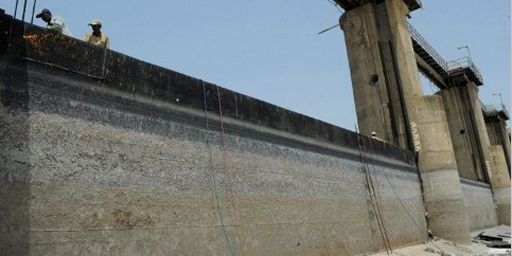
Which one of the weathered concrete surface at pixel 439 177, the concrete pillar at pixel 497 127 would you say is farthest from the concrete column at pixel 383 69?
the concrete pillar at pixel 497 127

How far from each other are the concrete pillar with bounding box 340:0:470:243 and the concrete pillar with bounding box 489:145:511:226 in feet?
46.8

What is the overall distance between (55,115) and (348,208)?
7.72m

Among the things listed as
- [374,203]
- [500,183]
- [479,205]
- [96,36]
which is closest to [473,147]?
[500,183]

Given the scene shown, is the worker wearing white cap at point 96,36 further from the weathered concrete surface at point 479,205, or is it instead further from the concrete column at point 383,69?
the weathered concrete surface at point 479,205

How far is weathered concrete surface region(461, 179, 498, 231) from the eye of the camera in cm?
2332

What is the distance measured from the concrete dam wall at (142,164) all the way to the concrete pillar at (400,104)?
7.43 m

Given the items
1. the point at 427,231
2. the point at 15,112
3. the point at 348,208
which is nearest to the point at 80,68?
the point at 15,112

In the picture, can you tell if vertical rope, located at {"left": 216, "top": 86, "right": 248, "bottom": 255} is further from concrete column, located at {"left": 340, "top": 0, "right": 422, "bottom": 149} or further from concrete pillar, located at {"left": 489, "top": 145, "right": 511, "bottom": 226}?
concrete pillar, located at {"left": 489, "top": 145, "right": 511, "bottom": 226}

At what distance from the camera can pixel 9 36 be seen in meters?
4.97

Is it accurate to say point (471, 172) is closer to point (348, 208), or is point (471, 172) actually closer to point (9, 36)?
point (348, 208)

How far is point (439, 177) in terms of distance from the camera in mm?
16500

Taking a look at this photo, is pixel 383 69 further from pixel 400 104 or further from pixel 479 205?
pixel 479 205

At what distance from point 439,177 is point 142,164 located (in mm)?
13334

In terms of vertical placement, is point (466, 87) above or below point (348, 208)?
above
